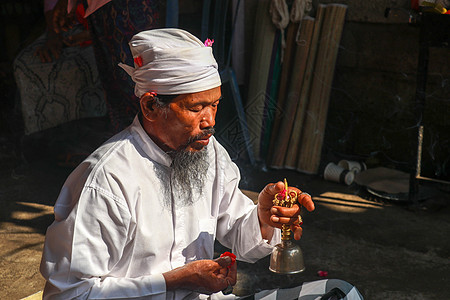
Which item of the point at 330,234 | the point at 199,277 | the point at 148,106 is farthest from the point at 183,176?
the point at 330,234

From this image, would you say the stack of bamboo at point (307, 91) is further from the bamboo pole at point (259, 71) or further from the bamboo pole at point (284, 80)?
the bamboo pole at point (259, 71)

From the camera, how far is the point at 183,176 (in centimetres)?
240

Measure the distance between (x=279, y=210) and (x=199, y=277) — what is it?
15.9 inches

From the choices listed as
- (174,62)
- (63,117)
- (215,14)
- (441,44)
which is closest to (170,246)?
(174,62)

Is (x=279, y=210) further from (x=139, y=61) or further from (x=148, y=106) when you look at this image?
(x=139, y=61)

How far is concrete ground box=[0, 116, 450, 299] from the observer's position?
159 inches

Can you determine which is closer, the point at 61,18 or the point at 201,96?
the point at 201,96

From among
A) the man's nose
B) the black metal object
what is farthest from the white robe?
the black metal object

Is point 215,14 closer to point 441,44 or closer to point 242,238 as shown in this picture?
point 441,44

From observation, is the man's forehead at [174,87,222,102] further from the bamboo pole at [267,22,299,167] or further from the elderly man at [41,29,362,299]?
the bamboo pole at [267,22,299,167]

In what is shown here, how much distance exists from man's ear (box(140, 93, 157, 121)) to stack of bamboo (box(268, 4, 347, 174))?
3.92m

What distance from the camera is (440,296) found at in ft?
12.7

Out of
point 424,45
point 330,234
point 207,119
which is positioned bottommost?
point 330,234

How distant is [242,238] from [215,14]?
344cm
